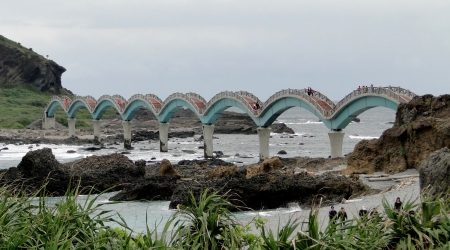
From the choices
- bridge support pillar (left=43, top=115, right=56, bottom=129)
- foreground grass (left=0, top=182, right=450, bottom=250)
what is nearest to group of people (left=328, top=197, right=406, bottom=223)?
foreground grass (left=0, top=182, right=450, bottom=250)

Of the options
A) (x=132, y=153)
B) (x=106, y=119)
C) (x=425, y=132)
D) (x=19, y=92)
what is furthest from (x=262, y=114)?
(x=19, y=92)

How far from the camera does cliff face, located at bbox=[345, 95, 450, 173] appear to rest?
29.0 m

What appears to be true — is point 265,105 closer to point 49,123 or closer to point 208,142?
point 208,142

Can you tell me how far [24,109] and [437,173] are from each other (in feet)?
364

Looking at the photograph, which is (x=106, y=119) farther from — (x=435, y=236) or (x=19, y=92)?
(x=435, y=236)

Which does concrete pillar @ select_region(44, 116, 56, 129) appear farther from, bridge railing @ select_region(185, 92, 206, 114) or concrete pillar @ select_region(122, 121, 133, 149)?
bridge railing @ select_region(185, 92, 206, 114)

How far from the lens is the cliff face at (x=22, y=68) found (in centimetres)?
14125

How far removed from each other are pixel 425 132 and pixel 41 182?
740 inches

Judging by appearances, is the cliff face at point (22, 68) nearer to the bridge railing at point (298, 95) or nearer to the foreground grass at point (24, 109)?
the foreground grass at point (24, 109)

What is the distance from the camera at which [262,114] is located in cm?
5431

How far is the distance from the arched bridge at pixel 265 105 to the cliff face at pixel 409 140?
5.57 metres

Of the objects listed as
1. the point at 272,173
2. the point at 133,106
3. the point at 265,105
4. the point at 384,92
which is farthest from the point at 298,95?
the point at 133,106

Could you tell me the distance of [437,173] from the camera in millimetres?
17578

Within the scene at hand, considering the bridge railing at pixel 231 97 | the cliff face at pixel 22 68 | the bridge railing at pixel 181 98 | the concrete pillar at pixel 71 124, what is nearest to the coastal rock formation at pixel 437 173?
the bridge railing at pixel 231 97
